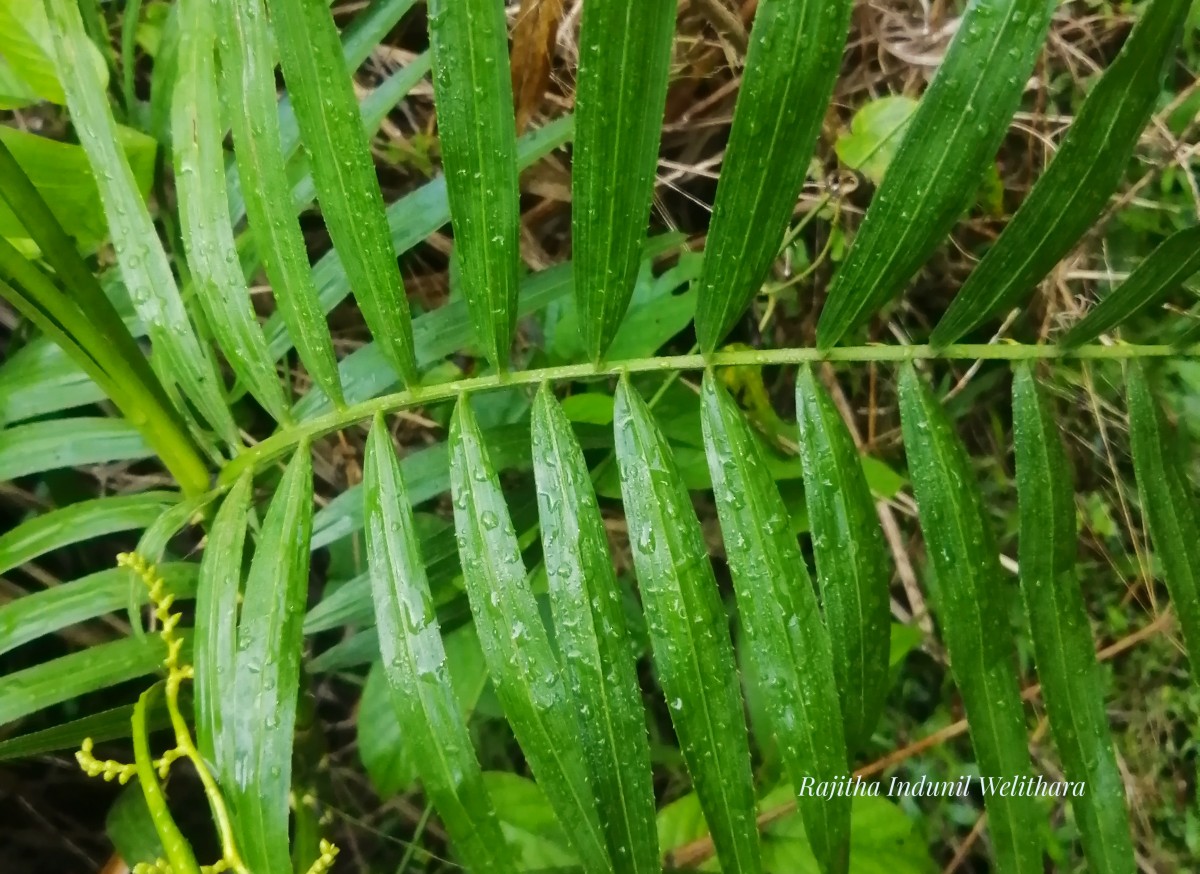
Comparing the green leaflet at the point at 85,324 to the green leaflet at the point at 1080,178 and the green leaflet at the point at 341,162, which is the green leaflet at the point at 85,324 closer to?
the green leaflet at the point at 341,162

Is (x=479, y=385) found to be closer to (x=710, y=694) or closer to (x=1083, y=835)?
(x=710, y=694)

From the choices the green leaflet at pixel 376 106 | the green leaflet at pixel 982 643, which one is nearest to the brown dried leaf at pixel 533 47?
the green leaflet at pixel 376 106

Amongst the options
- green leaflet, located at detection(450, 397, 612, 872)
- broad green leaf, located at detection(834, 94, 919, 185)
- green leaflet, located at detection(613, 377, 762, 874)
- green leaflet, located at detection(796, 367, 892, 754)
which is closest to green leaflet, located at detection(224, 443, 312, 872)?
green leaflet, located at detection(450, 397, 612, 872)

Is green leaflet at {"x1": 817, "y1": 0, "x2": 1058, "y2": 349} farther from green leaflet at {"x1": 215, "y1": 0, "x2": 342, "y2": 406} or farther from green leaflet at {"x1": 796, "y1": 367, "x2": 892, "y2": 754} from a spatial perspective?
green leaflet at {"x1": 215, "y1": 0, "x2": 342, "y2": 406}

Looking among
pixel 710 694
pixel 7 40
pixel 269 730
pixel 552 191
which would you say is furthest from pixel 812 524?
pixel 7 40

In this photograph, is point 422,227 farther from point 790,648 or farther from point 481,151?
point 790,648

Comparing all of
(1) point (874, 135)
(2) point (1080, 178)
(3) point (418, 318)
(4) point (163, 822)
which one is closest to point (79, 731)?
(4) point (163, 822)
